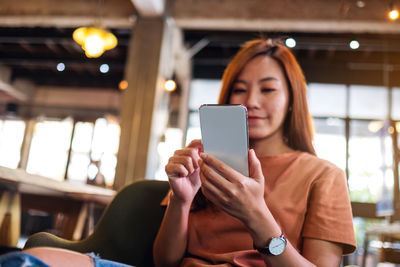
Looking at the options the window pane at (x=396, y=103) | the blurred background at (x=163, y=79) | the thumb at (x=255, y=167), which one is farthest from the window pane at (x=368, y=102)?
the thumb at (x=255, y=167)

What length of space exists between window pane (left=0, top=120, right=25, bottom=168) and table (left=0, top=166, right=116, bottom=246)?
28.8 ft

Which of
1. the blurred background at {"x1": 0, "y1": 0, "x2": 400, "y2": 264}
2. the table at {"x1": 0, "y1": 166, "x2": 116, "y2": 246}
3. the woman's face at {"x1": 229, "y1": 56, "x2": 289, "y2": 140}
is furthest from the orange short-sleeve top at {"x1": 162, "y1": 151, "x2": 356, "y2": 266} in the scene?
the blurred background at {"x1": 0, "y1": 0, "x2": 400, "y2": 264}

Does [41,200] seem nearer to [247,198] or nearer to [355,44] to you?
[247,198]

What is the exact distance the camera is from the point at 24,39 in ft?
25.6

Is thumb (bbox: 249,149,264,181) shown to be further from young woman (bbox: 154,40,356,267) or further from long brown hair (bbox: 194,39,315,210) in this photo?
long brown hair (bbox: 194,39,315,210)

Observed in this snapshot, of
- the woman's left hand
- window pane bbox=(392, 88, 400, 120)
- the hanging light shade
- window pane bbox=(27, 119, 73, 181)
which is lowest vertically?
the woman's left hand

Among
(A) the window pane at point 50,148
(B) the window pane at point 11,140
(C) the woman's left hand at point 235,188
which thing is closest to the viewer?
(C) the woman's left hand at point 235,188

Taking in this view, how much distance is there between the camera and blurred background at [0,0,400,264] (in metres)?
5.57

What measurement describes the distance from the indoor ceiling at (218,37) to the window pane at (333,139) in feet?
3.19

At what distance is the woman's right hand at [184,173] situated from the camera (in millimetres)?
982

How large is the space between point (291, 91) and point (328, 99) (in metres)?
7.25

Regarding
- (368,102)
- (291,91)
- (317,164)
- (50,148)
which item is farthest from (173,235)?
(50,148)

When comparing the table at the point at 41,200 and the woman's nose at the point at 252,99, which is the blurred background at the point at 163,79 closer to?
the table at the point at 41,200

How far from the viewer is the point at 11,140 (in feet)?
38.6
